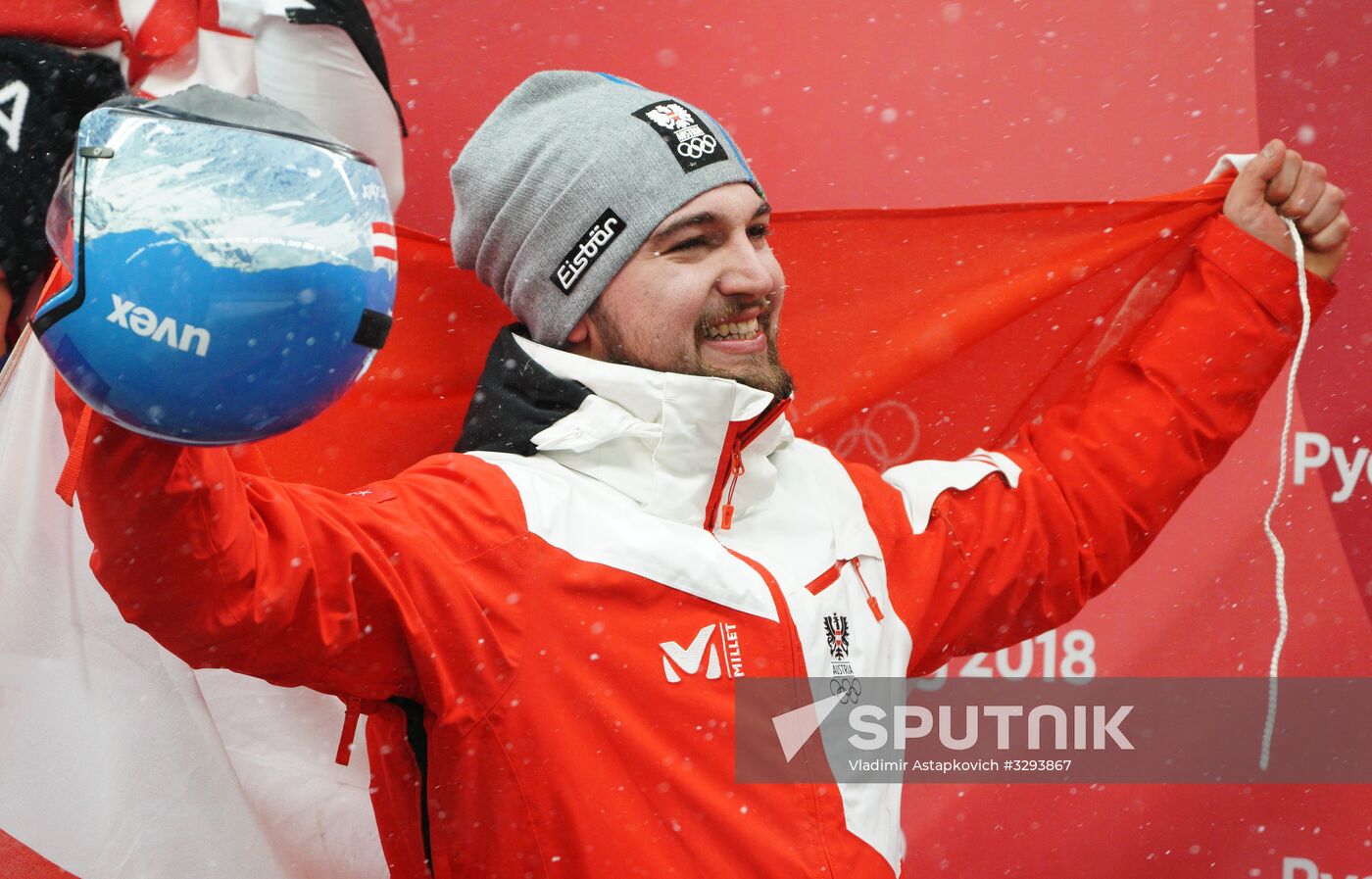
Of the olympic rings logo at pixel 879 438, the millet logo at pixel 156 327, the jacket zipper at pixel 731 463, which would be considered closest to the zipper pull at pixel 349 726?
the jacket zipper at pixel 731 463

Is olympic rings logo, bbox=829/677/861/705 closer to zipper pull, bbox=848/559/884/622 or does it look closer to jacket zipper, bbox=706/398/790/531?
zipper pull, bbox=848/559/884/622

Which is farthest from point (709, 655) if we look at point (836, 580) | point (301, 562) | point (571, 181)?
point (571, 181)

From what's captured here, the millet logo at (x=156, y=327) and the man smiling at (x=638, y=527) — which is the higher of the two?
the millet logo at (x=156, y=327)

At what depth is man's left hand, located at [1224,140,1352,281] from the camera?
2.06 meters

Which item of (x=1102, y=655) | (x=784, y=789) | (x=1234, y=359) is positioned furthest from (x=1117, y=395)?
(x=784, y=789)

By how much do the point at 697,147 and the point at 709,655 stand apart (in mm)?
736

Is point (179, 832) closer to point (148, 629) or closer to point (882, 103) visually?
point (148, 629)

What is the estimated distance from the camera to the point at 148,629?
124 cm

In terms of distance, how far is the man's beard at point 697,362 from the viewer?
Result: 72.7 inches

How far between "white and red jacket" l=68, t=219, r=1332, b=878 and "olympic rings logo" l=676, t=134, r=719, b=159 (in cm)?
36

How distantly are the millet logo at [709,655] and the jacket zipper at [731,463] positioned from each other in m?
0.16

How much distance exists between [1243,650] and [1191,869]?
1.38 feet

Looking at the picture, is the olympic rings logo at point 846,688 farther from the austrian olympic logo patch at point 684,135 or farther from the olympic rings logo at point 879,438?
the austrian olympic logo patch at point 684,135

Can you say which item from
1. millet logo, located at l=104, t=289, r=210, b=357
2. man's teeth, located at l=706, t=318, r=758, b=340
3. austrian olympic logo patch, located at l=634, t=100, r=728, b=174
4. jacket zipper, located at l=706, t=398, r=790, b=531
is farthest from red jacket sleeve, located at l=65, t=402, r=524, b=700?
austrian olympic logo patch, located at l=634, t=100, r=728, b=174
